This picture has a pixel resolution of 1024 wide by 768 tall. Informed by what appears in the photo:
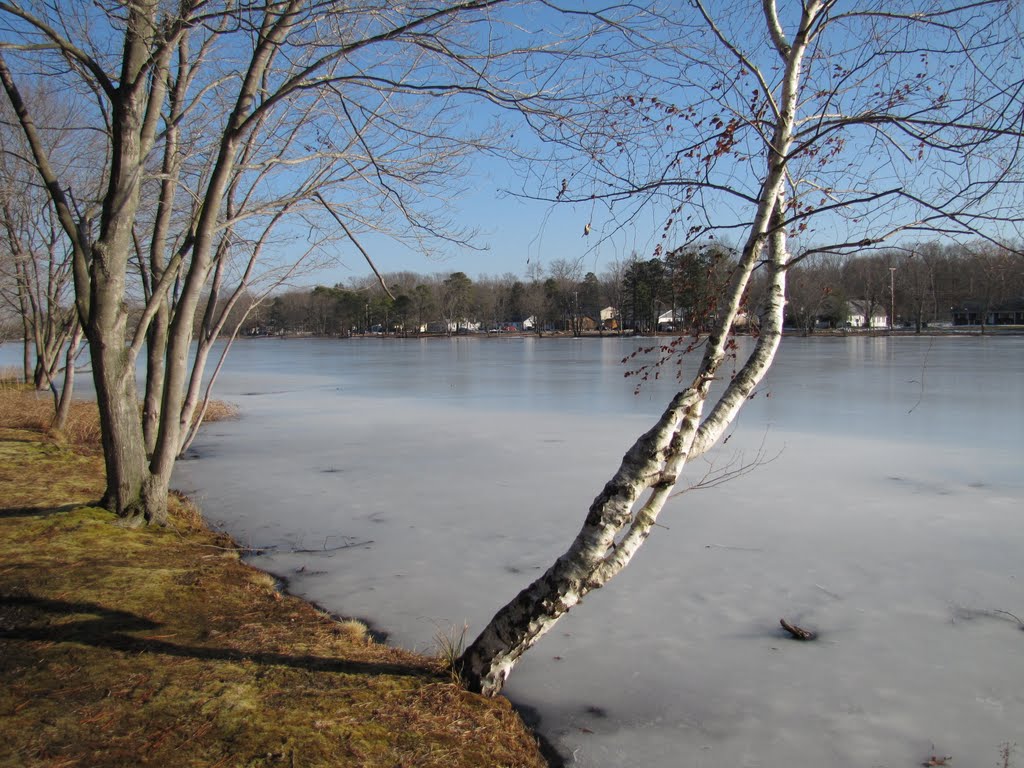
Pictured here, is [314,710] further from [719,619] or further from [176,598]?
[719,619]

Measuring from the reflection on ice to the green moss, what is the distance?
0.51 meters

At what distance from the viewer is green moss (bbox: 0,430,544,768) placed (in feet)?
7.88

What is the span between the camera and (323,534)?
5.84m

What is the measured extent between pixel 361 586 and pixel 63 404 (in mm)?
7885

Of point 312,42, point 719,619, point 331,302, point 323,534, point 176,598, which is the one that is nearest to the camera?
point 176,598

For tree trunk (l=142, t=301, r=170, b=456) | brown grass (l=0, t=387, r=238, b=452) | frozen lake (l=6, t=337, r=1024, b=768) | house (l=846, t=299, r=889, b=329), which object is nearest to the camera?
frozen lake (l=6, t=337, r=1024, b=768)

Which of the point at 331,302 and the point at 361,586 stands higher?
the point at 331,302

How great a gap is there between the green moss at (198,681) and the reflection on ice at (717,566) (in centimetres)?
51

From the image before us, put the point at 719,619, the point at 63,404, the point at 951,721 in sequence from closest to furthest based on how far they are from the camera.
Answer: the point at 951,721 → the point at 719,619 → the point at 63,404

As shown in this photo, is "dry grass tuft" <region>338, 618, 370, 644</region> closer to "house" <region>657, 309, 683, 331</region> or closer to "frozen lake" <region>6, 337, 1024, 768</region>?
"frozen lake" <region>6, 337, 1024, 768</region>

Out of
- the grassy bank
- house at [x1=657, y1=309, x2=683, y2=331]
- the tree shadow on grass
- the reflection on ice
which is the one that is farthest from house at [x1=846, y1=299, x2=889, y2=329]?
the tree shadow on grass

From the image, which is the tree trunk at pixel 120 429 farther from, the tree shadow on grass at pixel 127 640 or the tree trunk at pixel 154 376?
the tree shadow on grass at pixel 127 640

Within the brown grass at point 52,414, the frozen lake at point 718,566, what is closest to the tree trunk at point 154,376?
the frozen lake at point 718,566

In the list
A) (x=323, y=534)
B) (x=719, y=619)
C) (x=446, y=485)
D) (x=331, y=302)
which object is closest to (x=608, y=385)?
(x=446, y=485)
